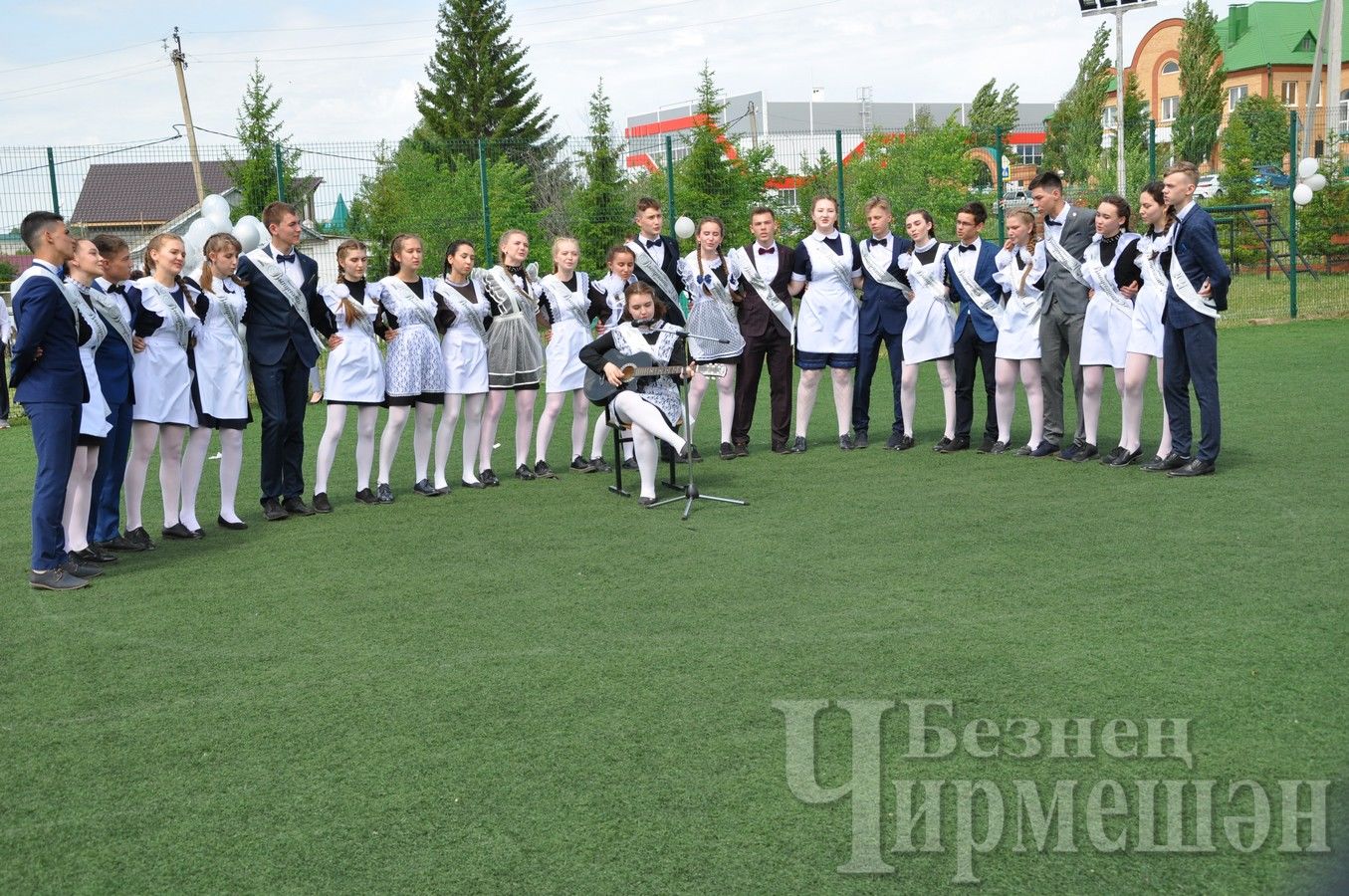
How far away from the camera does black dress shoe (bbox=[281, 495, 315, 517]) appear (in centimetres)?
775

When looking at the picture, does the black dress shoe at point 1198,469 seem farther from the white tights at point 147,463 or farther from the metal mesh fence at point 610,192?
the metal mesh fence at point 610,192

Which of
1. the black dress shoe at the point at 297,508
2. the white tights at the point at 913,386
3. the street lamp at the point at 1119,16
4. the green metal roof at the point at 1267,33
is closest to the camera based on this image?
the black dress shoe at the point at 297,508

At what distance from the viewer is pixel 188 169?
2272 cm

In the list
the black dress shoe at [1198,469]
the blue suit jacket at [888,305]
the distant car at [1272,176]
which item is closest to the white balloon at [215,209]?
the blue suit jacket at [888,305]

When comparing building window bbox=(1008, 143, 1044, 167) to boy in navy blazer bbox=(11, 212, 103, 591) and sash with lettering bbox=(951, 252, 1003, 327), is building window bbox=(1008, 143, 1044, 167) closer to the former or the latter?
sash with lettering bbox=(951, 252, 1003, 327)

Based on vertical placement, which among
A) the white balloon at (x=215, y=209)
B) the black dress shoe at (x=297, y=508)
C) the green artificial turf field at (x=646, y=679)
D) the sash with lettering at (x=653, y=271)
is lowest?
the green artificial turf field at (x=646, y=679)

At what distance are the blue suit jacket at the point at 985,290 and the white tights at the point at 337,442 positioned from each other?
414 centimetres

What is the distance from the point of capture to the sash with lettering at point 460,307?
324 inches

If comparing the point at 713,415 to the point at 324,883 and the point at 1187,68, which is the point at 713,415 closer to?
the point at 324,883

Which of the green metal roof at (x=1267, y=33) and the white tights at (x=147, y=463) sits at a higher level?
the green metal roof at (x=1267, y=33)

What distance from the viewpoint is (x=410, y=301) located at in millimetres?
8000

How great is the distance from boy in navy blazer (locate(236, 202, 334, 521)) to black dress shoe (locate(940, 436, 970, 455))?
4310 millimetres

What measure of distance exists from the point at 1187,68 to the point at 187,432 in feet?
172

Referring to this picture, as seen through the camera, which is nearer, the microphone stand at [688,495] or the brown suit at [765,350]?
the microphone stand at [688,495]
